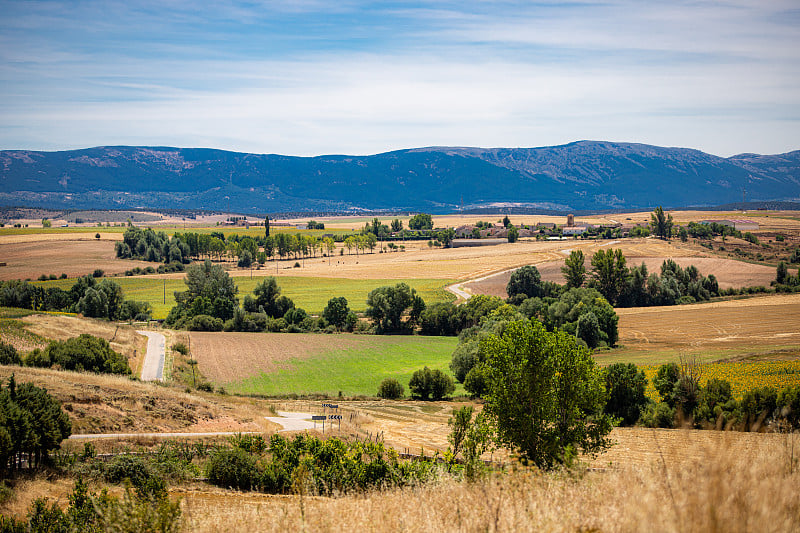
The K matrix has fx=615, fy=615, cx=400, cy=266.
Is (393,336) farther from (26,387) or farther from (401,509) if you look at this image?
(401,509)

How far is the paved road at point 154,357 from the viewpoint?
53022 millimetres

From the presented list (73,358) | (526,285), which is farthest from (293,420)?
(526,285)

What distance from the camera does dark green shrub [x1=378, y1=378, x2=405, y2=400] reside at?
54.6 metres

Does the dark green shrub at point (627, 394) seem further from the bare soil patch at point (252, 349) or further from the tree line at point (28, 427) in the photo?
the bare soil patch at point (252, 349)

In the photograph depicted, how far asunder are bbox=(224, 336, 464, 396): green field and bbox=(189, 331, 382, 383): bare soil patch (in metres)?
1.44

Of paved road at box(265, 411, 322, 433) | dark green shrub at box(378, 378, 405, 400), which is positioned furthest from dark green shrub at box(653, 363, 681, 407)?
paved road at box(265, 411, 322, 433)

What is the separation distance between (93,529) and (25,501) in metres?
8.51

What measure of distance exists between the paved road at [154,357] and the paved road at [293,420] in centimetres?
1490

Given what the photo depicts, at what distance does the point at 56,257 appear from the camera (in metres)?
140

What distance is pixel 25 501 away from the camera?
18266 mm

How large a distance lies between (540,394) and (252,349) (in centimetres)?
5386

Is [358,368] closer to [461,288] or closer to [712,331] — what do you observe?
[712,331]

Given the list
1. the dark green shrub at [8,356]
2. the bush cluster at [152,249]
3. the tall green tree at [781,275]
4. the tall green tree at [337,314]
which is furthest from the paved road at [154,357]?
the tall green tree at [781,275]

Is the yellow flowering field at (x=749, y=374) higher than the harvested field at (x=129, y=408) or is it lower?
lower
